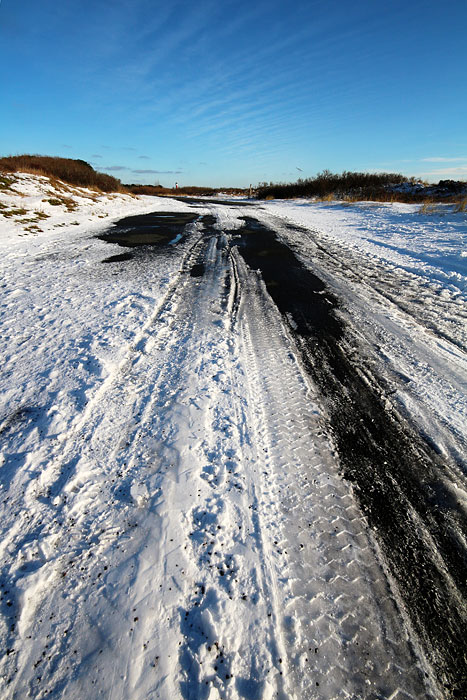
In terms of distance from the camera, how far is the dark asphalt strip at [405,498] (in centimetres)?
149

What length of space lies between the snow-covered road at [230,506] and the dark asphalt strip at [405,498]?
0.04ft

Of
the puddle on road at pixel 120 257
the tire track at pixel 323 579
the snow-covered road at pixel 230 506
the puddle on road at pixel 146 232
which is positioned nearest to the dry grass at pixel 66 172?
the puddle on road at pixel 146 232

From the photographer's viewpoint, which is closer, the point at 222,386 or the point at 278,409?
the point at 278,409

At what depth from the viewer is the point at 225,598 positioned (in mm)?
1579

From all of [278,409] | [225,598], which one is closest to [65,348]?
[278,409]

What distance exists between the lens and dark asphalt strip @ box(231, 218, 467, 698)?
1487 mm

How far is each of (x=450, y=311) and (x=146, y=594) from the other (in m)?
5.10

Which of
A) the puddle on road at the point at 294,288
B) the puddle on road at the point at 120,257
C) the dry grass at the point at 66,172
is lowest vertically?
the puddle on road at the point at 294,288

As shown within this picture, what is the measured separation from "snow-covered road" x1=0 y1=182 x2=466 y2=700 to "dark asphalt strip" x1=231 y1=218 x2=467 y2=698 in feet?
0.04

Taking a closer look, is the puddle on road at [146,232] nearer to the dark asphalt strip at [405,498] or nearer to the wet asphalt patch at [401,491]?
the wet asphalt patch at [401,491]

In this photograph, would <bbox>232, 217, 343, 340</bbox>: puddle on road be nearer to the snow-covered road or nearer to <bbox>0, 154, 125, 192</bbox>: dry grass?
the snow-covered road

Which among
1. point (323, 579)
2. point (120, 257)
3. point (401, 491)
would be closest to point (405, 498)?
point (401, 491)

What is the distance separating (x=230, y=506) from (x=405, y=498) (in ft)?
3.87

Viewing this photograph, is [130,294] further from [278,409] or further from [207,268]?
[278,409]
